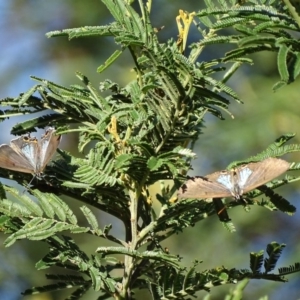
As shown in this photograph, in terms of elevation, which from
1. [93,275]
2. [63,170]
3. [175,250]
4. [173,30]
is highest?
[173,30]

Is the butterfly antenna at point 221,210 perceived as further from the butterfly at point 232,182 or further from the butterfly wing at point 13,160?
the butterfly wing at point 13,160

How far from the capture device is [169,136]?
2.04 ft

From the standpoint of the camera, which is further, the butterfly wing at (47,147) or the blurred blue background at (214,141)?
the blurred blue background at (214,141)

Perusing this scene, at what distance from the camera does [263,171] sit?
0.56 meters

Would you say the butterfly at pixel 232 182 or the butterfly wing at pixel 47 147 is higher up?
the butterfly wing at pixel 47 147

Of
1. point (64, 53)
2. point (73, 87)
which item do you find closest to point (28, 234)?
point (73, 87)

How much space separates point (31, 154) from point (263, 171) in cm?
23

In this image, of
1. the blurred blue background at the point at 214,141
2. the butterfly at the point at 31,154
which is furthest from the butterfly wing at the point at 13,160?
the blurred blue background at the point at 214,141

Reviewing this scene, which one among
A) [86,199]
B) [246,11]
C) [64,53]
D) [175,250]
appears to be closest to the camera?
[246,11]

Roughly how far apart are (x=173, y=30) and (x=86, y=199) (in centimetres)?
121

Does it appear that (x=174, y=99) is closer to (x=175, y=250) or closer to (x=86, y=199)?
(x=86, y=199)

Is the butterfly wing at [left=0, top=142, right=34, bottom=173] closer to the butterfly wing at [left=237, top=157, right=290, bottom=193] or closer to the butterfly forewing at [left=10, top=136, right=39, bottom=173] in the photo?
the butterfly forewing at [left=10, top=136, right=39, bottom=173]

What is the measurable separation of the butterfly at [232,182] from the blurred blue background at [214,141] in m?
0.86

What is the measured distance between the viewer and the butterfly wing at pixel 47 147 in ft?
2.06
